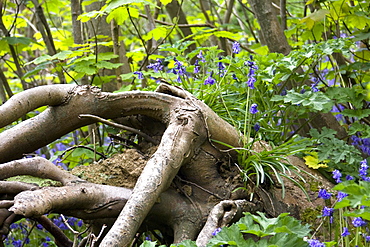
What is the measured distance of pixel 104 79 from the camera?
3996mm

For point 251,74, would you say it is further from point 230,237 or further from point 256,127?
point 230,237

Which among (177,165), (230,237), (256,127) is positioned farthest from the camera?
(256,127)

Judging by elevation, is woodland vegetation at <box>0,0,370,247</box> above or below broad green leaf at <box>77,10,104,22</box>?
below

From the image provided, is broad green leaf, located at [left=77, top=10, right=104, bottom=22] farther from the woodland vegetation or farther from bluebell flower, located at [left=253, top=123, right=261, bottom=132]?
bluebell flower, located at [left=253, top=123, right=261, bottom=132]

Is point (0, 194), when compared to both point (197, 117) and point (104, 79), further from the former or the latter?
point (104, 79)

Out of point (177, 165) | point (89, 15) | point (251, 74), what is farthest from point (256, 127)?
point (89, 15)

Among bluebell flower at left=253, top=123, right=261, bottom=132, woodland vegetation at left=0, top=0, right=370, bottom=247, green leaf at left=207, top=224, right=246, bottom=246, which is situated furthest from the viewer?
bluebell flower at left=253, top=123, right=261, bottom=132

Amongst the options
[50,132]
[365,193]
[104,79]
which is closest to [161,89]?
[50,132]

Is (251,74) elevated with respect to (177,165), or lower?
elevated

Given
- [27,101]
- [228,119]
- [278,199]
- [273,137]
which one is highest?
[27,101]

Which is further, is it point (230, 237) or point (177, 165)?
point (177, 165)

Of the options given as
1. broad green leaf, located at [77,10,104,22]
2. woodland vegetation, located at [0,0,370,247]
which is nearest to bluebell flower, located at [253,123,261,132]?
woodland vegetation, located at [0,0,370,247]

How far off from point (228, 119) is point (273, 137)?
1.50ft

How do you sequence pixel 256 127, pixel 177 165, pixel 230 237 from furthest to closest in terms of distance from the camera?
pixel 256 127 → pixel 177 165 → pixel 230 237
